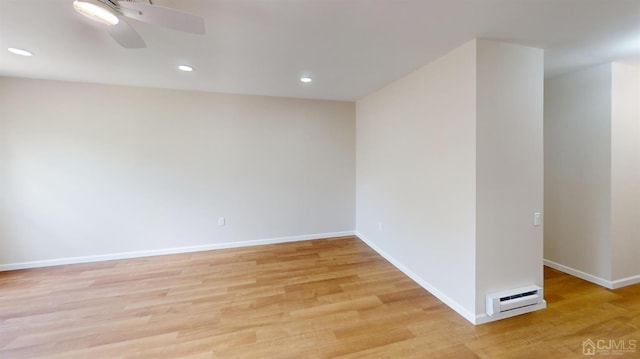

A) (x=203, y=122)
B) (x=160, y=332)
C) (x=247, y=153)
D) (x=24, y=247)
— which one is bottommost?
(x=160, y=332)

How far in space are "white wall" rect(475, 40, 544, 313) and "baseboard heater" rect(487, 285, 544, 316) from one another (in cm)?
5

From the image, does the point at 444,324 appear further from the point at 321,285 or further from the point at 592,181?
the point at 592,181

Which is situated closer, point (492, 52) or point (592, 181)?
point (492, 52)

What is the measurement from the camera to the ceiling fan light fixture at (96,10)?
1284mm

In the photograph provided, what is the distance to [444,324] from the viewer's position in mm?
2158

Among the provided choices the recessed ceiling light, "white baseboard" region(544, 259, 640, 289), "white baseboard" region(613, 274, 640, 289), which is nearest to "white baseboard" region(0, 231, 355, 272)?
the recessed ceiling light

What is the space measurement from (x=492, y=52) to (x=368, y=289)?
102 inches

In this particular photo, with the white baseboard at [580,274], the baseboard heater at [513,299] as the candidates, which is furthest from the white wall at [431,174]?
the white baseboard at [580,274]

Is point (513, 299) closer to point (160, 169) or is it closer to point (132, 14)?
point (132, 14)

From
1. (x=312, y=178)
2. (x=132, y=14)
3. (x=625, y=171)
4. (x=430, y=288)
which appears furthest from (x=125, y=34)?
(x=625, y=171)

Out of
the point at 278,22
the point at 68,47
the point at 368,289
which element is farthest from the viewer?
the point at 368,289

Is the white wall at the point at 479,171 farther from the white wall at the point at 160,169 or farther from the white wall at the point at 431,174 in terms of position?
the white wall at the point at 160,169

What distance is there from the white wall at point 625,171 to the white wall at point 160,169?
10.7 ft

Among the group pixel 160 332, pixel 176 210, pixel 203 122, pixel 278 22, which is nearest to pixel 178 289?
pixel 160 332
